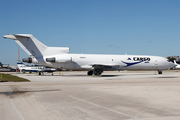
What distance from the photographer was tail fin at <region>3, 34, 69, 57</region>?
31719 millimetres

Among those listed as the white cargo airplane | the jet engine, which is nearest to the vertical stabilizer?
the white cargo airplane

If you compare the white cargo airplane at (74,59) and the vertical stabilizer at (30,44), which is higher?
the vertical stabilizer at (30,44)

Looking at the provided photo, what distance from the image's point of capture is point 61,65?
111 ft

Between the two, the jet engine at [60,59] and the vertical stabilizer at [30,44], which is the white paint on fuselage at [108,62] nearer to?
the jet engine at [60,59]

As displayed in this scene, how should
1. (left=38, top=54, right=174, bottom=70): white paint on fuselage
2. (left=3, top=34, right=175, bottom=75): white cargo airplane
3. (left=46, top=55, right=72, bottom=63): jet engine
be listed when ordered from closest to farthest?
(left=3, top=34, right=175, bottom=75): white cargo airplane, (left=46, top=55, right=72, bottom=63): jet engine, (left=38, top=54, right=174, bottom=70): white paint on fuselage

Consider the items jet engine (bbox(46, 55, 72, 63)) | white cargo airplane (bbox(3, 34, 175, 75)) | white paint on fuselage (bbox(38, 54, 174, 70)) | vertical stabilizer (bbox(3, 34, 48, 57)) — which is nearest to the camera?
vertical stabilizer (bbox(3, 34, 48, 57))

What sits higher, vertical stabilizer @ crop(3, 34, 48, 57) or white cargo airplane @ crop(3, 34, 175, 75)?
vertical stabilizer @ crop(3, 34, 48, 57)

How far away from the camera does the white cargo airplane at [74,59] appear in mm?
32500

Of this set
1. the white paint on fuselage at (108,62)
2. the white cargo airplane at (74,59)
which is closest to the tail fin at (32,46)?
the white cargo airplane at (74,59)

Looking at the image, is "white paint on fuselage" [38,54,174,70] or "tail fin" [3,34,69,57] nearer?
"tail fin" [3,34,69,57]

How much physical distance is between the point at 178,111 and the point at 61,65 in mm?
28087

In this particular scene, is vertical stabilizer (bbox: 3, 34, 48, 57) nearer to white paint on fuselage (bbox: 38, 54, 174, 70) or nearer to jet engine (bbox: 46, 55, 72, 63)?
white paint on fuselage (bbox: 38, 54, 174, 70)

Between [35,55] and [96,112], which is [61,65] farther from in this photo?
[96,112]

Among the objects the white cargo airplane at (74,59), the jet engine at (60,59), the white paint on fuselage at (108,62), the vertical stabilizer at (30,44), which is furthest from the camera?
the white paint on fuselage at (108,62)
